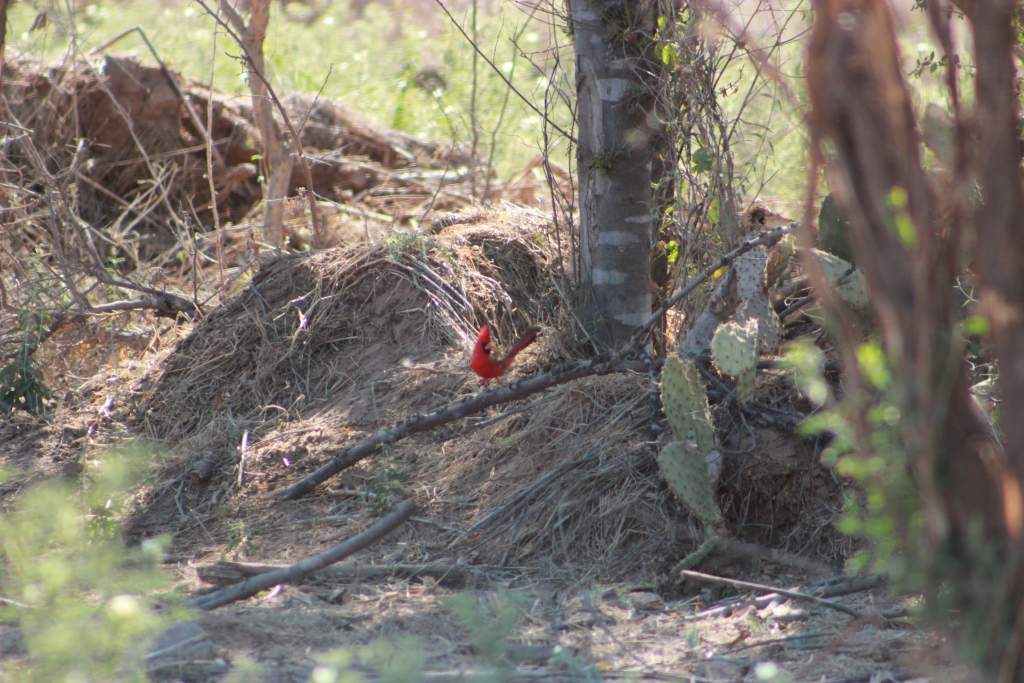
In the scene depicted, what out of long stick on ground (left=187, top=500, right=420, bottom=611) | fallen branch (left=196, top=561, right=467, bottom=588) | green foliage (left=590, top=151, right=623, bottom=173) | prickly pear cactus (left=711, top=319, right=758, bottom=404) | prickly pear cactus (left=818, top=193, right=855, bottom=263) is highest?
green foliage (left=590, top=151, right=623, bottom=173)

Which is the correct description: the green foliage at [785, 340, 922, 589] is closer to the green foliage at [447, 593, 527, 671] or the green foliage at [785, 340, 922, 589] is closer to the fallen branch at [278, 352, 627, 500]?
the green foliage at [447, 593, 527, 671]

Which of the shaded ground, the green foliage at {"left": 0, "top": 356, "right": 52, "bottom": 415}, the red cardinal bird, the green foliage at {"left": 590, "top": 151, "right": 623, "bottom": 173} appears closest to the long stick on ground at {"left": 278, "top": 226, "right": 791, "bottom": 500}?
the shaded ground

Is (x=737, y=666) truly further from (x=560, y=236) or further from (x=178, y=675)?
(x=560, y=236)

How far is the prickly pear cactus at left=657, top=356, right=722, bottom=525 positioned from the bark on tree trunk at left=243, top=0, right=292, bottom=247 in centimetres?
402

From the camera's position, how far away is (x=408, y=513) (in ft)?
10.1

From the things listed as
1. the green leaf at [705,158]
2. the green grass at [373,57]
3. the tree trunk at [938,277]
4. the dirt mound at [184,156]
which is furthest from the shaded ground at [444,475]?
the green grass at [373,57]

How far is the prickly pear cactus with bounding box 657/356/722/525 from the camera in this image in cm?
295

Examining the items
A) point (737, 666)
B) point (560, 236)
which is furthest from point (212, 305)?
point (737, 666)

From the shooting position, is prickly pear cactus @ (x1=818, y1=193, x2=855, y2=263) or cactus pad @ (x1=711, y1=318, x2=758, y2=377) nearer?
cactus pad @ (x1=711, y1=318, x2=758, y2=377)

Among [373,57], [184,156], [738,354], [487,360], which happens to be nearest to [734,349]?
[738,354]

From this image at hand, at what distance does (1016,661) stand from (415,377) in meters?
3.22

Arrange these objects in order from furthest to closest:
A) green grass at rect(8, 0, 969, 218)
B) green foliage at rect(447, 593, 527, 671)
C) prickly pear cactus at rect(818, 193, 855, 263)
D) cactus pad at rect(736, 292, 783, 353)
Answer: green grass at rect(8, 0, 969, 218), prickly pear cactus at rect(818, 193, 855, 263), cactus pad at rect(736, 292, 783, 353), green foliage at rect(447, 593, 527, 671)

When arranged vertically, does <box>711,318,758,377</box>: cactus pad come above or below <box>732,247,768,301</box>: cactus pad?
below

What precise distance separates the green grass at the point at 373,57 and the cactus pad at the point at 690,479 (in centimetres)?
508
